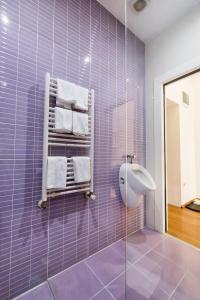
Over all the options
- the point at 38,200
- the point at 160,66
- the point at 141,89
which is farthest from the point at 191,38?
the point at 38,200

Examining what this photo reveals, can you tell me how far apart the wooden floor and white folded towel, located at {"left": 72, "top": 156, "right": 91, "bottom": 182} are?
143cm

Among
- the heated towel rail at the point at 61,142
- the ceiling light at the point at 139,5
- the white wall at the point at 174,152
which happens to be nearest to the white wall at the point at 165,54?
the ceiling light at the point at 139,5

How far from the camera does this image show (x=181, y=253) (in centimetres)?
156

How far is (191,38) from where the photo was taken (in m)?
1.71

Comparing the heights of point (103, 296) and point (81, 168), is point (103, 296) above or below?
below

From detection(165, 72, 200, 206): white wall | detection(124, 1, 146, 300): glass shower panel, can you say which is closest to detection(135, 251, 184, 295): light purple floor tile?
detection(124, 1, 146, 300): glass shower panel

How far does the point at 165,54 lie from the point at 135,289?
2.44m

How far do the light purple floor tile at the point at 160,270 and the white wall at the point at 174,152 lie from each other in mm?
1588

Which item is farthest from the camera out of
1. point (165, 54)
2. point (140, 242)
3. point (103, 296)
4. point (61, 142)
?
point (165, 54)

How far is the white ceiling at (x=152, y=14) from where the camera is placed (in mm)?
1644

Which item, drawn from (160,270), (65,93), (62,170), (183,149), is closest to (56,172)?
(62,170)

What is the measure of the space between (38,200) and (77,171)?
1.21 feet

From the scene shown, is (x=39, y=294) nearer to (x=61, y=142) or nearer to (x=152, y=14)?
(x=61, y=142)

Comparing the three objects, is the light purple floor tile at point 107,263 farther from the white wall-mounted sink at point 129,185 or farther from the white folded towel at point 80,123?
the white folded towel at point 80,123
